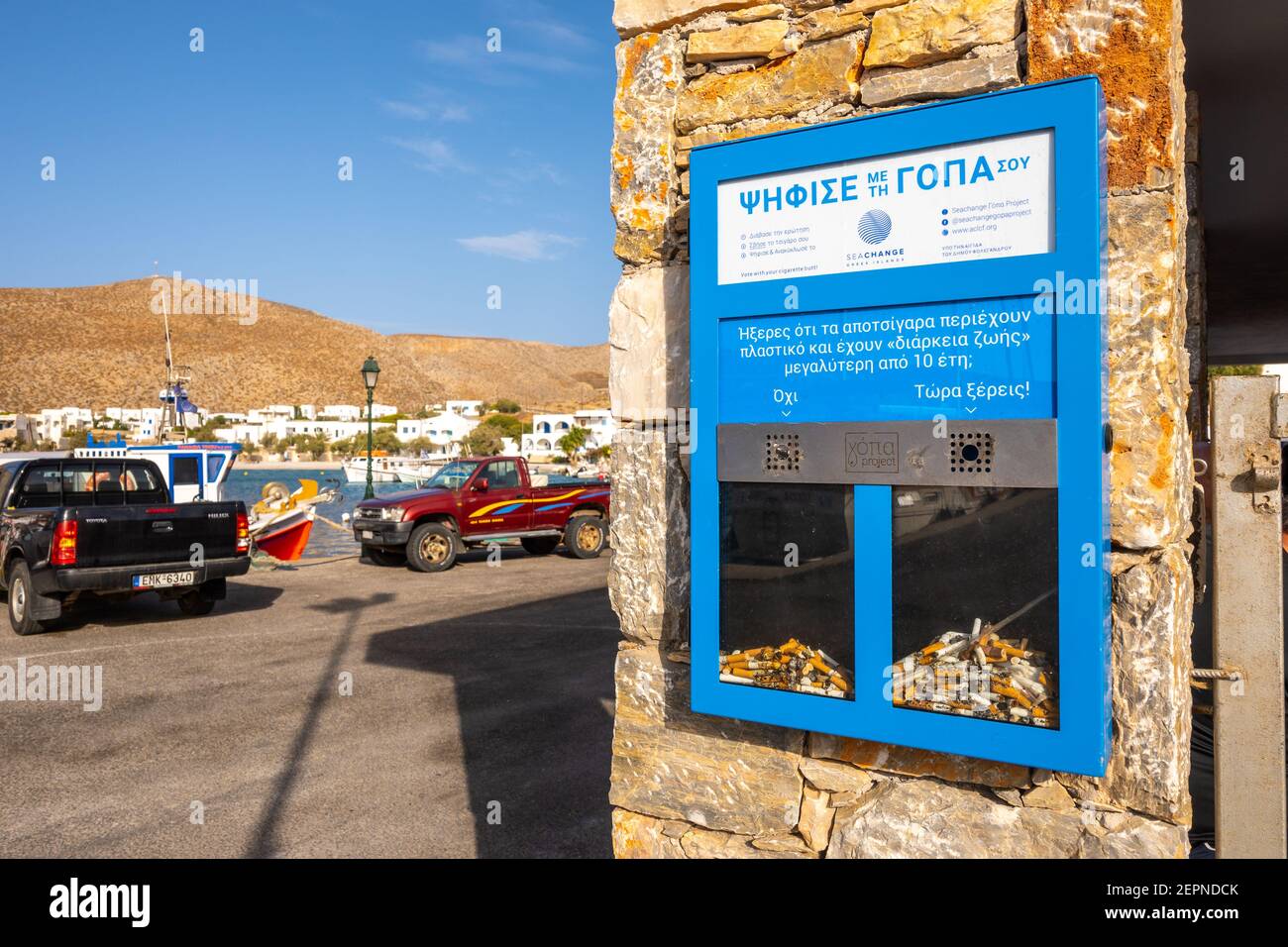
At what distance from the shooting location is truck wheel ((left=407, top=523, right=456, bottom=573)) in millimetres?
15617

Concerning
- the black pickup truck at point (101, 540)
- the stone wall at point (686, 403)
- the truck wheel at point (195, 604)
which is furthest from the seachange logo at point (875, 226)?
the truck wheel at point (195, 604)

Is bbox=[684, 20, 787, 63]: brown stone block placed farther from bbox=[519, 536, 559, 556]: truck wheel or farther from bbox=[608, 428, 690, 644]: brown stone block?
bbox=[519, 536, 559, 556]: truck wheel

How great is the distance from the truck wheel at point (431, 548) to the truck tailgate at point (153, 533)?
4.27 metres

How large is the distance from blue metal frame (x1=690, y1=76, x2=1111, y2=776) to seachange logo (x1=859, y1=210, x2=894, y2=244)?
96 mm

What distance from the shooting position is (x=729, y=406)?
2836 mm

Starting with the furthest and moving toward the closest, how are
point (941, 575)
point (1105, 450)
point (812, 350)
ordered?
point (812, 350)
point (941, 575)
point (1105, 450)

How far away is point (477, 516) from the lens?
16.4m

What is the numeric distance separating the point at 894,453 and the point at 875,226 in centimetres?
62

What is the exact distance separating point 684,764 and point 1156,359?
1808 mm

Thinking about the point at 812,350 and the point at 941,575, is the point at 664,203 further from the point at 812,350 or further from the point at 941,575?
the point at 941,575

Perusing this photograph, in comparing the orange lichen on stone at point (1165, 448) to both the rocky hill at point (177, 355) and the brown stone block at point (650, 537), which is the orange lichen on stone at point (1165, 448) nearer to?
the brown stone block at point (650, 537)

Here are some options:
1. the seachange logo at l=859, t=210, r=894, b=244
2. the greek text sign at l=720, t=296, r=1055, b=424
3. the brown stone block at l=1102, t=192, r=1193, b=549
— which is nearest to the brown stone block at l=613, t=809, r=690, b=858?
the greek text sign at l=720, t=296, r=1055, b=424
